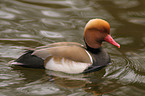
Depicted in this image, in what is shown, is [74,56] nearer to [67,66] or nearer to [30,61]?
[67,66]

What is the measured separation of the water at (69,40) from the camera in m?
4.95

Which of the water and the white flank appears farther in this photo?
the white flank

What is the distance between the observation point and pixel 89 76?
5.38 m

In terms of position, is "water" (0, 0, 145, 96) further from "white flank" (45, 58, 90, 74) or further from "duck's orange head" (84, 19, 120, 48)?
"duck's orange head" (84, 19, 120, 48)

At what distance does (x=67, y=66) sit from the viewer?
5293 mm

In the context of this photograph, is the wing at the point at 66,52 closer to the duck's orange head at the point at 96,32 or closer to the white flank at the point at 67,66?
the white flank at the point at 67,66

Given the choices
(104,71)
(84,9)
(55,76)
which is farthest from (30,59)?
(84,9)

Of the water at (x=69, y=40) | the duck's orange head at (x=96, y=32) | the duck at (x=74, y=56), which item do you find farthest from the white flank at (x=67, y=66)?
the duck's orange head at (x=96, y=32)

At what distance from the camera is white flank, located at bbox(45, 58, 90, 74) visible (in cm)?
528

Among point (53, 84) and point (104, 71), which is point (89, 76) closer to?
point (104, 71)

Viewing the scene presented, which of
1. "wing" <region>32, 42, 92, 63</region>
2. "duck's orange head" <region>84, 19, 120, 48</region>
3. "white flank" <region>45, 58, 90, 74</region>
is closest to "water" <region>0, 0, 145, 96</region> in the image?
"white flank" <region>45, 58, 90, 74</region>

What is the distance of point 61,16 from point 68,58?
3.05 metres

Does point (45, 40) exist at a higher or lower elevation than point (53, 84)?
higher

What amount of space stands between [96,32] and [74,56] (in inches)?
25.3
